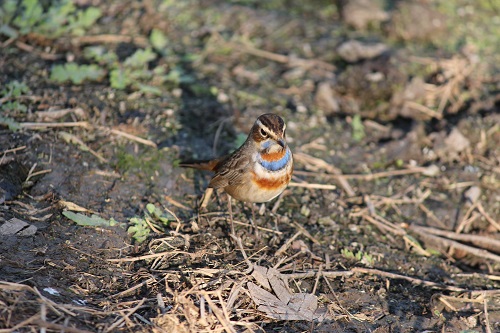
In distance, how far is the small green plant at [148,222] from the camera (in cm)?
473

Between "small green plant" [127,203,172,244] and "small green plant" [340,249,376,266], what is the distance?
1532 millimetres

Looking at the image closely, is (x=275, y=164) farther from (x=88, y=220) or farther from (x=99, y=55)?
(x=99, y=55)

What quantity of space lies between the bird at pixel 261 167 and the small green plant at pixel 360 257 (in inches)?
31.2

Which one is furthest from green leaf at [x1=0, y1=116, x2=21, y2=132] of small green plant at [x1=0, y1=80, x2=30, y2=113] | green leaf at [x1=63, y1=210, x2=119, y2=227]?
green leaf at [x1=63, y1=210, x2=119, y2=227]

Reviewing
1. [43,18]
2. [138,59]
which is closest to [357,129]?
[138,59]

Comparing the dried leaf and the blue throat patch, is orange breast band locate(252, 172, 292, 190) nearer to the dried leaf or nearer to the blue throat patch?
the blue throat patch

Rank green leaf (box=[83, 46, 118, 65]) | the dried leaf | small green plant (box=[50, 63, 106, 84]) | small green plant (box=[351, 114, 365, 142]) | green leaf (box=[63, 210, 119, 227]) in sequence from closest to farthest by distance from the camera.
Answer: the dried leaf
green leaf (box=[63, 210, 119, 227])
small green plant (box=[50, 63, 106, 84])
small green plant (box=[351, 114, 365, 142])
green leaf (box=[83, 46, 118, 65])

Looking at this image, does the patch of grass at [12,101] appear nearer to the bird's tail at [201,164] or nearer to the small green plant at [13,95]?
the small green plant at [13,95]

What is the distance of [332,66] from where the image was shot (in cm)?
725

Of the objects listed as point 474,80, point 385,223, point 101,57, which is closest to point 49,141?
point 101,57

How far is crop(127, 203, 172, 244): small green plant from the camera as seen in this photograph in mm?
4727

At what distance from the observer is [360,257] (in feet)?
16.4

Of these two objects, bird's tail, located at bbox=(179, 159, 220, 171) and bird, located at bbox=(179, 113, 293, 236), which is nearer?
bird, located at bbox=(179, 113, 293, 236)

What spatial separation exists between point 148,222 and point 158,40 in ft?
9.91
